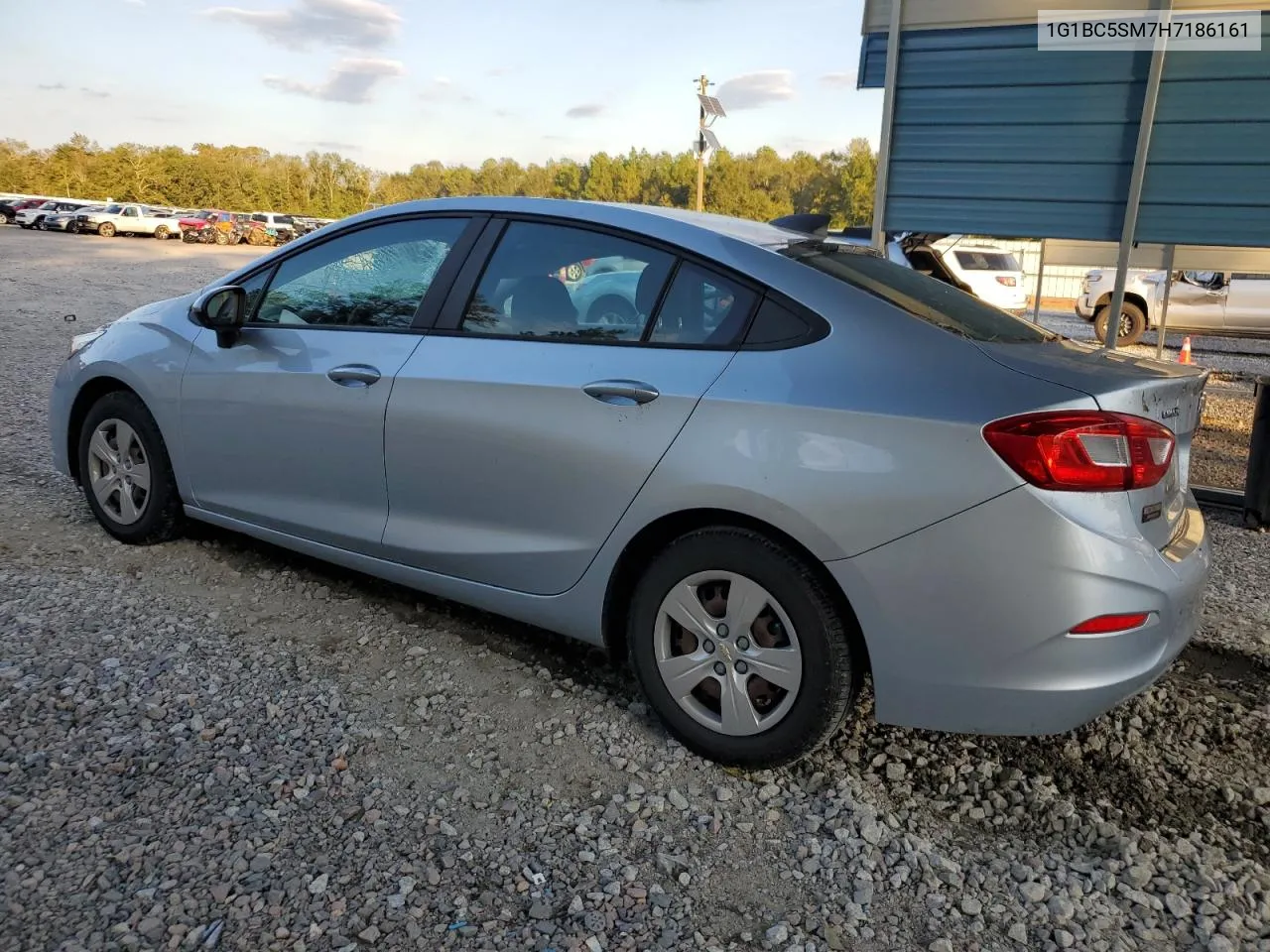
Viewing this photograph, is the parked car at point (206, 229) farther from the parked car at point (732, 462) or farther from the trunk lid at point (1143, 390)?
the trunk lid at point (1143, 390)

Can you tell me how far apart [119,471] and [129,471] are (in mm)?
72

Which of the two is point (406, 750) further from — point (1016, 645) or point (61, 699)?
point (1016, 645)

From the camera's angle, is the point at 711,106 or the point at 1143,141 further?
the point at 711,106

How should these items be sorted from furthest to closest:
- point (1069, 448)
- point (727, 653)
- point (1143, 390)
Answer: point (727, 653)
point (1143, 390)
point (1069, 448)

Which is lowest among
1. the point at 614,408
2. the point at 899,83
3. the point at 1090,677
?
the point at 1090,677

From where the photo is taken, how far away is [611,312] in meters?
2.99

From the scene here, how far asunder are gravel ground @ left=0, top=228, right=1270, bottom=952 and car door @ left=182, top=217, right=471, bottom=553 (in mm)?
457

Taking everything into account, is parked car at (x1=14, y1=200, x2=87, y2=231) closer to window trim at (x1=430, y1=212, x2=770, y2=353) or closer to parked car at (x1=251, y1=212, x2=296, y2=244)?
parked car at (x1=251, y1=212, x2=296, y2=244)

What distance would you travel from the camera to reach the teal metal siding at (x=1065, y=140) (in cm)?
539

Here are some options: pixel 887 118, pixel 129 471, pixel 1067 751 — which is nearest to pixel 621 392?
pixel 1067 751

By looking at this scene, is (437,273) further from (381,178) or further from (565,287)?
(381,178)

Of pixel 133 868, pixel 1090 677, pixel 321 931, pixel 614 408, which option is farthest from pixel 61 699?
pixel 1090 677

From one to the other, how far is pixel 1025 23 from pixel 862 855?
206 inches

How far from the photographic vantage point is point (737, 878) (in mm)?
2346
